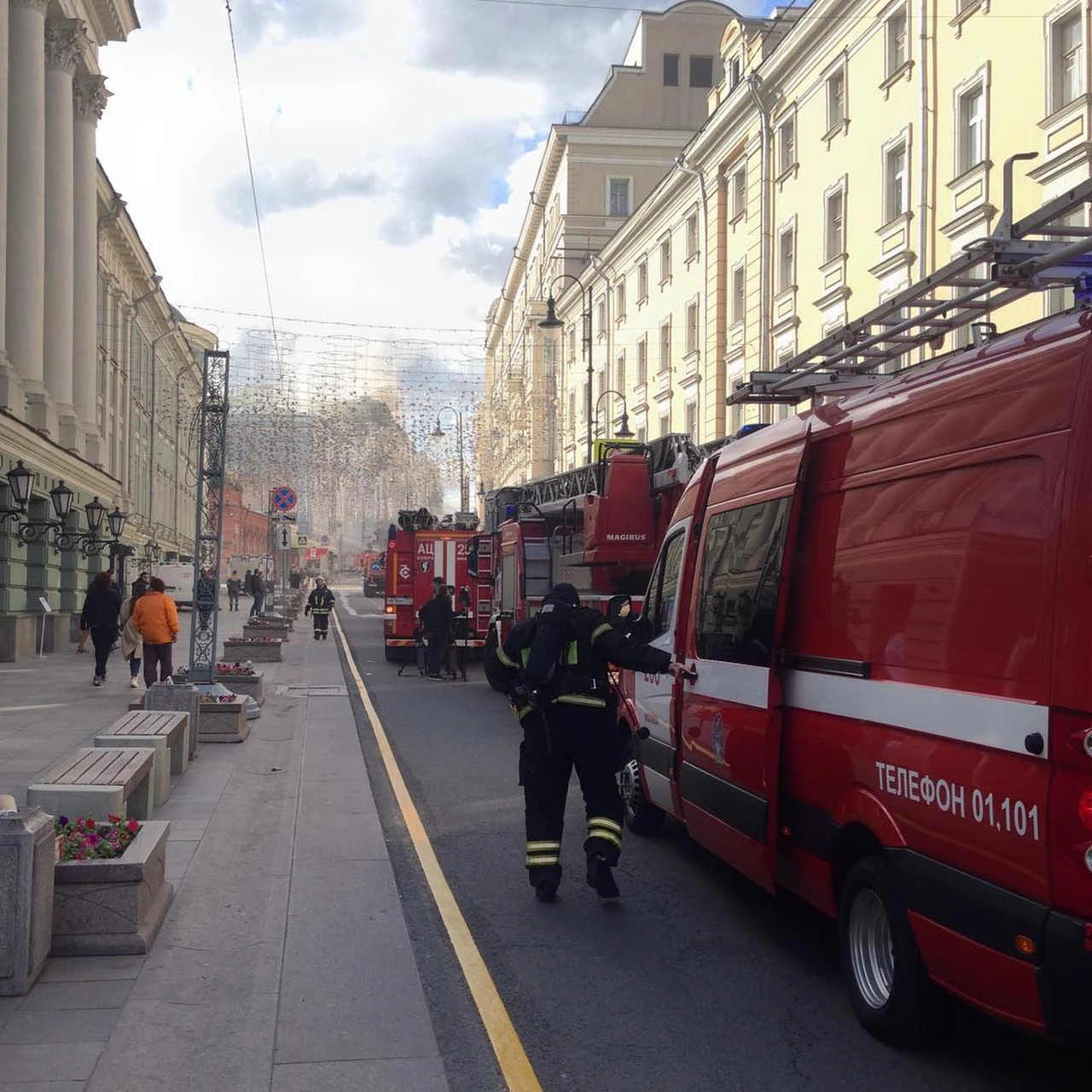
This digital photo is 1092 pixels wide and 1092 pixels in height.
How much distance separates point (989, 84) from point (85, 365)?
25.5 meters

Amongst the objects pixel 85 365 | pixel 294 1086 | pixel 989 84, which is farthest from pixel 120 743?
pixel 85 365

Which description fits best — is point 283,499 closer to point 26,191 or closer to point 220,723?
point 26,191

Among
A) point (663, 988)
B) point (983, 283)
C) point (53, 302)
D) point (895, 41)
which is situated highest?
point (895, 41)

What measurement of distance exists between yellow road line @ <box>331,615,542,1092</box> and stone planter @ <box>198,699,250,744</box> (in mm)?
3093

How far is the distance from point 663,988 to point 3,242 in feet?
85.2

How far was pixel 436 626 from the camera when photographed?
22.4 metres

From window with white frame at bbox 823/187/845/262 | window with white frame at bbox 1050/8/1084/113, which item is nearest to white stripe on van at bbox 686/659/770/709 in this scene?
window with white frame at bbox 1050/8/1084/113

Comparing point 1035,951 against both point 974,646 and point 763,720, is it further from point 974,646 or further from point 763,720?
point 763,720

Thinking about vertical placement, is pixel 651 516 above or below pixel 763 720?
above

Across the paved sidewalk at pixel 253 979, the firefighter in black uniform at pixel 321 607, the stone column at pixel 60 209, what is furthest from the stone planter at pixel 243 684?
the firefighter in black uniform at pixel 321 607

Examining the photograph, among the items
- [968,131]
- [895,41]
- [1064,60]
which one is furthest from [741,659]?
[895,41]

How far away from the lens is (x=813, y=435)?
5816 millimetres

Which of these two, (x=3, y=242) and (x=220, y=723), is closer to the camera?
(x=220, y=723)

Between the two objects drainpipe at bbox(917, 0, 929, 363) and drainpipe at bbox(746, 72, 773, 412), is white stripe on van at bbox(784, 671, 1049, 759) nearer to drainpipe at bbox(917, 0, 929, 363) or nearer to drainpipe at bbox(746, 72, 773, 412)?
drainpipe at bbox(917, 0, 929, 363)
